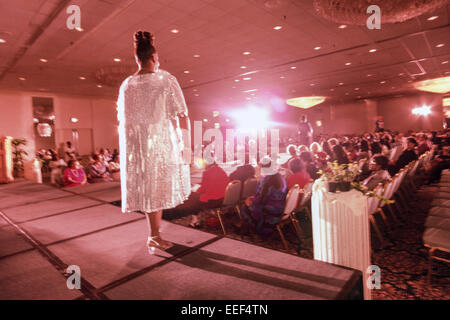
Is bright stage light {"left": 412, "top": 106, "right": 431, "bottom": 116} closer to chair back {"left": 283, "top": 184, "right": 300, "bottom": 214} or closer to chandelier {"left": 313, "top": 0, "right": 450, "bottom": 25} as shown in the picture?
chandelier {"left": 313, "top": 0, "right": 450, "bottom": 25}

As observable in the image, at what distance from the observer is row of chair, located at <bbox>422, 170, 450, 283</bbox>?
2.31 m

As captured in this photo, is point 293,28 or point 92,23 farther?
point 293,28

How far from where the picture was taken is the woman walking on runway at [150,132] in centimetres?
180

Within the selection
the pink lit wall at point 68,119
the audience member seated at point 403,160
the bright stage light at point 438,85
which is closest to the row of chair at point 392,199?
the audience member seated at point 403,160

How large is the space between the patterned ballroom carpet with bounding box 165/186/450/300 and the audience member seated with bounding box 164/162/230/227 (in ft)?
1.09

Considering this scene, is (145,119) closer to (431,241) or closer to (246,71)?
(431,241)

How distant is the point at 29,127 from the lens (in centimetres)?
1306

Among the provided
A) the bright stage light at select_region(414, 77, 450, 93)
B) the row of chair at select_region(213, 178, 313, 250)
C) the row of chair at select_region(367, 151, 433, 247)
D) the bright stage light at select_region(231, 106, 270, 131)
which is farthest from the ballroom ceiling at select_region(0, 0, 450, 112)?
the bright stage light at select_region(231, 106, 270, 131)

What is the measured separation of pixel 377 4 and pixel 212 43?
14.7 feet

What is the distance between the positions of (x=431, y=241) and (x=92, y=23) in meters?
6.66

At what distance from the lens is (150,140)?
1.82 meters

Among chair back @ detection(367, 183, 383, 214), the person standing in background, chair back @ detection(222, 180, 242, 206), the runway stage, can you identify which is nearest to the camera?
the runway stage

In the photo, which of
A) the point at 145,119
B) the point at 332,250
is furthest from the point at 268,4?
the point at 332,250

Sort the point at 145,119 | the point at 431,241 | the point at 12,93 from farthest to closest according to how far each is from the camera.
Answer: the point at 12,93 → the point at 431,241 → the point at 145,119
